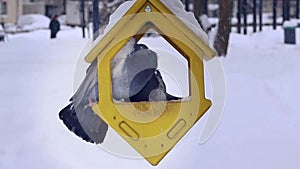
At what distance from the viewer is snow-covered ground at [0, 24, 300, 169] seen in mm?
4691

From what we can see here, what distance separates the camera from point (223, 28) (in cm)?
1522

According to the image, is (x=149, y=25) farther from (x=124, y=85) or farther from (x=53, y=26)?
(x=53, y=26)

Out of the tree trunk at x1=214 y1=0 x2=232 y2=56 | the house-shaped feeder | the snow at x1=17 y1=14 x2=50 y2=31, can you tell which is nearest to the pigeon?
the house-shaped feeder

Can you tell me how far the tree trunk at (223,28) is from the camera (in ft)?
49.2

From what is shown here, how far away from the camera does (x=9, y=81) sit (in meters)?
10.3

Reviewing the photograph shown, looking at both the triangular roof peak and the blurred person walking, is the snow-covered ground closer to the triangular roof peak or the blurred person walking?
the triangular roof peak

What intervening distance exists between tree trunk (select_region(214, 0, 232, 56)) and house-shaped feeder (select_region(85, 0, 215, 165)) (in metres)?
12.4

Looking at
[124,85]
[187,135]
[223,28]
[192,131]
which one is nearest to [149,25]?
[124,85]

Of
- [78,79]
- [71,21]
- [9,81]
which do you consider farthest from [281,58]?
[71,21]

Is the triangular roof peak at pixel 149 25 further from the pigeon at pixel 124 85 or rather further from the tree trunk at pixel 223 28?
the tree trunk at pixel 223 28

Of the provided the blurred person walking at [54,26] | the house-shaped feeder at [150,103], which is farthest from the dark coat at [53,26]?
the house-shaped feeder at [150,103]

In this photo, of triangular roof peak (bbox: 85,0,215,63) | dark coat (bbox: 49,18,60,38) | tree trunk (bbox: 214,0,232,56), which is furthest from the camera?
dark coat (bbox: 49,18,60,38)

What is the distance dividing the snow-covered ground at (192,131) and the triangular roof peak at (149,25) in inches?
79.1

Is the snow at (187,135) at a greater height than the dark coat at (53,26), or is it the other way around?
the snow at (187,135)
